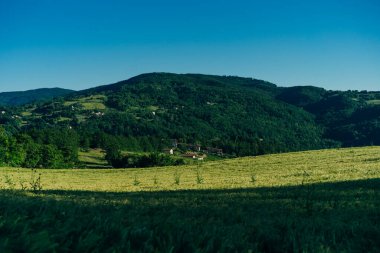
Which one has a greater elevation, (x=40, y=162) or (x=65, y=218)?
(x=65, y=218)

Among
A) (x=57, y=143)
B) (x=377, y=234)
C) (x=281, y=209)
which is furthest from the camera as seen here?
(x=57, y=143)

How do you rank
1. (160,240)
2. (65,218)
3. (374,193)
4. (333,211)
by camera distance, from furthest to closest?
(374,193)
(333,211)
(65,218)
(160,240)

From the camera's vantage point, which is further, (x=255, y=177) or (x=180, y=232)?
(x=255, y=177)

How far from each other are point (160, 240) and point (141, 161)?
120469 mm

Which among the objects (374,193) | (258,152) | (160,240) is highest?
(160,240)

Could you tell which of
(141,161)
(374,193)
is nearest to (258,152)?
(141,161)

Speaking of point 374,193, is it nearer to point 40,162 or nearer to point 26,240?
point 26,240

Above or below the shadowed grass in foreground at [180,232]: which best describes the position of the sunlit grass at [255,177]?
below

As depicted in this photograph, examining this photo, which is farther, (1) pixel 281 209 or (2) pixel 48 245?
(1) pixel 281 209

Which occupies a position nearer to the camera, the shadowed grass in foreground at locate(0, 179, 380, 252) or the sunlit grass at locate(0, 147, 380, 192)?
the shadowed grass in foreground at locate(0, 179, 380, 252)

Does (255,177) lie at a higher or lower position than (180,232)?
lower

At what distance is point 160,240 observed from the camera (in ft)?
17.6

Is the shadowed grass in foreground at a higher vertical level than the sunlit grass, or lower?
higher

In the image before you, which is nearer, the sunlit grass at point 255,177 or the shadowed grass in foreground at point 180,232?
the shadowed grass in foreground at point 180,232
